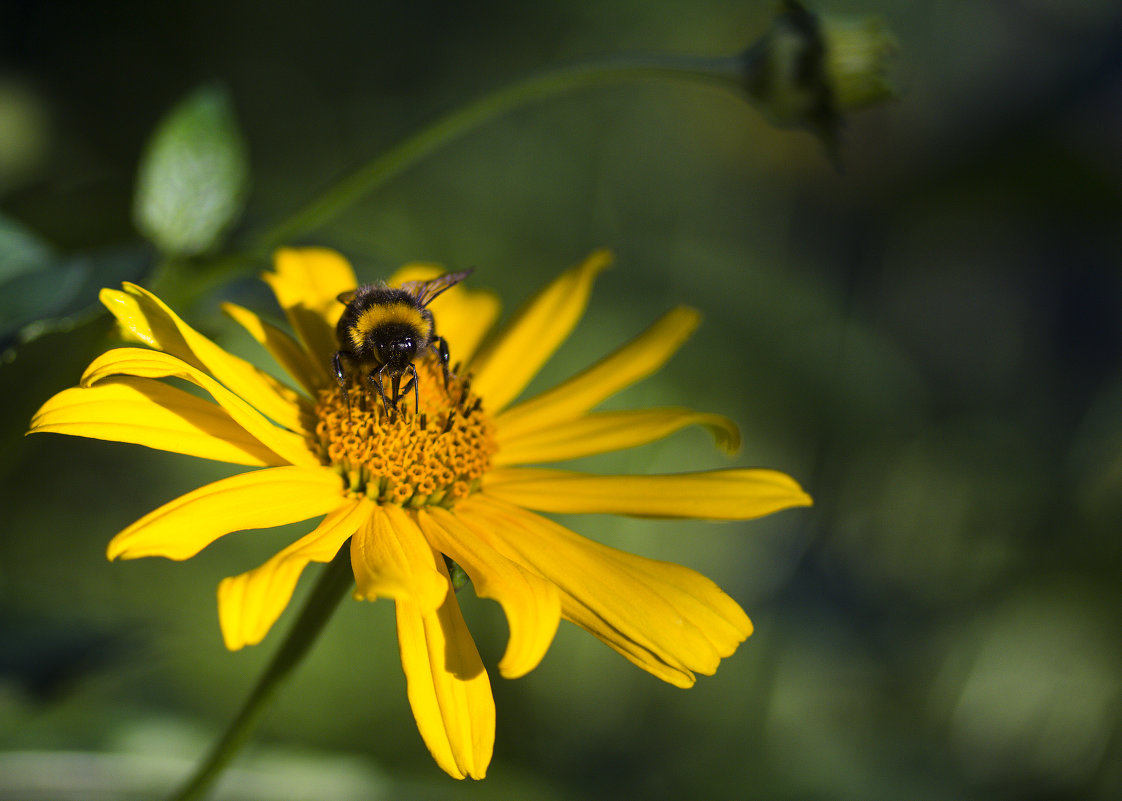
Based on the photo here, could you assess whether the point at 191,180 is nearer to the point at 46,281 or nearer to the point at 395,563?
the point at 46,281

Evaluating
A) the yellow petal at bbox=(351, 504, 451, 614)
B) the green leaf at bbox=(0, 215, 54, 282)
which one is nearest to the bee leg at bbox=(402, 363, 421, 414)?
the yellow petal at bbox=(351, 504, 451, 614)

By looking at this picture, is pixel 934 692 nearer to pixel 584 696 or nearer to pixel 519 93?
pixel 584 696

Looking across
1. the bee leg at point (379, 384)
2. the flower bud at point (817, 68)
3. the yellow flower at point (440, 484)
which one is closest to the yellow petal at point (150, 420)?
the yellow flower at point (440, 484)

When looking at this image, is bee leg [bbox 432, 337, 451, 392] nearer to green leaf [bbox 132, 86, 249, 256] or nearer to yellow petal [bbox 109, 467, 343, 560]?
yellow petal [bbox 109, 467, 343, 560]

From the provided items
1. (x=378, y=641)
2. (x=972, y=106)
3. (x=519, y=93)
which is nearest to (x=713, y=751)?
(x=378, y=641)

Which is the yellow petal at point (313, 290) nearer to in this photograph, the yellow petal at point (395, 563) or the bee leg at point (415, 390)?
the bee leg at point (415, 390)

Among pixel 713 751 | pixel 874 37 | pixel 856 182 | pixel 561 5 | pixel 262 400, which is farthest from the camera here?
pixel 856 182

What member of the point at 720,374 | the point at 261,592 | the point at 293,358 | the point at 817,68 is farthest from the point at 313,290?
the point at 720,374
